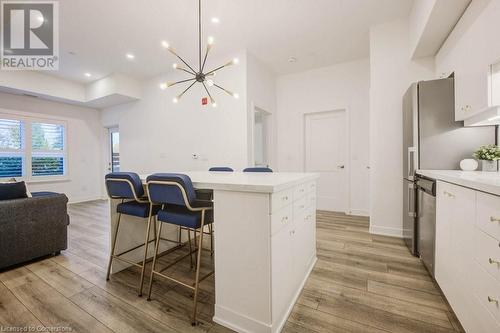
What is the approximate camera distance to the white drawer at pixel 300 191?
5.46 ft

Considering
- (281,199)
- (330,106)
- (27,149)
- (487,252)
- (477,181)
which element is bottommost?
(487,252)

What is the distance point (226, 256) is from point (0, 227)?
7.72 feet

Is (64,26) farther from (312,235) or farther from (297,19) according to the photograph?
(312,235)

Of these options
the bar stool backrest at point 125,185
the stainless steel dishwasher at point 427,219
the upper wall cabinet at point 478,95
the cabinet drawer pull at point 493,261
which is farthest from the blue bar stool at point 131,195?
the upper wall cabinet at point 478,95

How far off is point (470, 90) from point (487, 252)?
4.97 ft

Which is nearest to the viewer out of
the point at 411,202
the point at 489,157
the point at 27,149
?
the point at 489,157

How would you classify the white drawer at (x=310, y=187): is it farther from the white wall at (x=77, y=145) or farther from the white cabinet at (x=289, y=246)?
the white wall at (x=77, y=145)

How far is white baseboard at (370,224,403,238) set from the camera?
118 inches

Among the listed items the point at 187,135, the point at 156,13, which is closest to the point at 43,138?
the point at 187,135

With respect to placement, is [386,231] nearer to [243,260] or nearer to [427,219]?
[427,219]

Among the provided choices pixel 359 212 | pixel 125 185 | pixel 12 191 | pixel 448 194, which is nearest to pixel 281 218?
pixel 448 194

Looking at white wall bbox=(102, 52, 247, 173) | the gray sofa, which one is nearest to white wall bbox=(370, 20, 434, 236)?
white wall bbox=(102, 52, 247, 173)

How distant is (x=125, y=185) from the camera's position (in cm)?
182

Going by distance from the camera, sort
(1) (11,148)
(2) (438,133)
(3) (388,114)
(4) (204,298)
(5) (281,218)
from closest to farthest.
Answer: (5) (281,218)
(4) (204,298)
(2) (438,133)
(3) (388,114)
(1) (11,148)
